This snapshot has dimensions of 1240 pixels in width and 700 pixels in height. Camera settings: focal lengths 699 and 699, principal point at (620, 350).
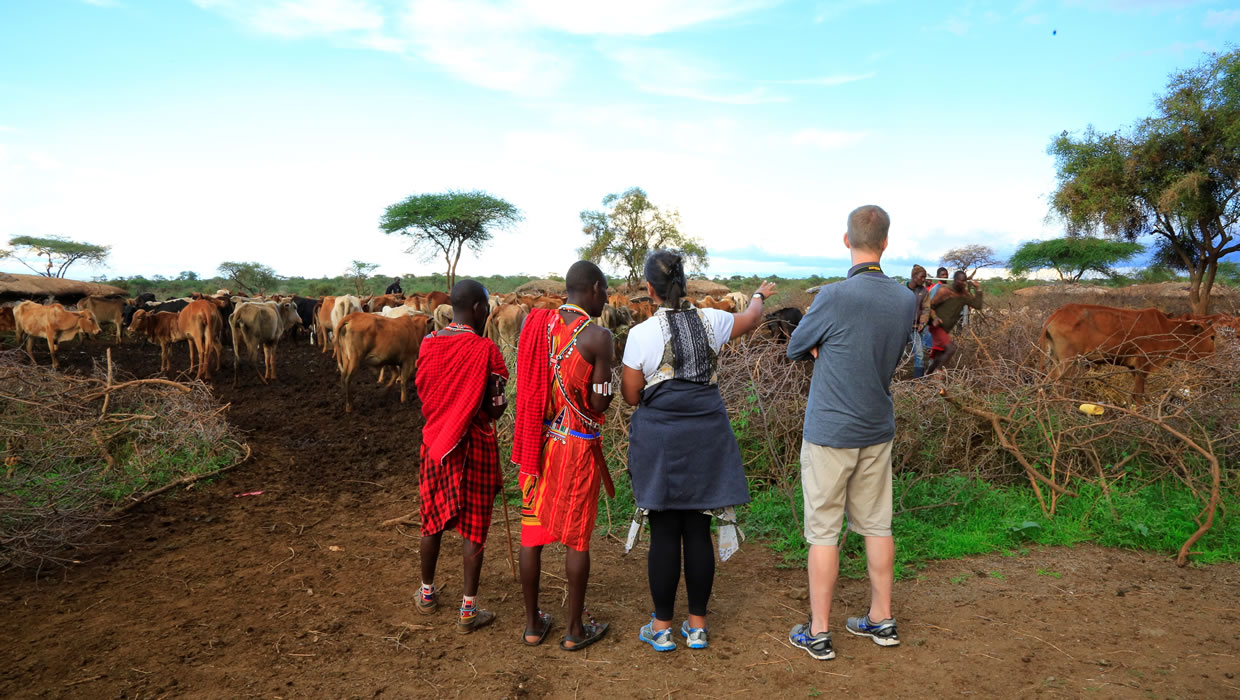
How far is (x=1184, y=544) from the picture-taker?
164 inches

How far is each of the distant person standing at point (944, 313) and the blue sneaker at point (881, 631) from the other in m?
5.80

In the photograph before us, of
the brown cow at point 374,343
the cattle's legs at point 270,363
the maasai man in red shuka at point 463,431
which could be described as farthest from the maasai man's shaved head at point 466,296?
the cattle's legs at point 270,363

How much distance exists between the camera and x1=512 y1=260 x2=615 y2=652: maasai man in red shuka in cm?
308

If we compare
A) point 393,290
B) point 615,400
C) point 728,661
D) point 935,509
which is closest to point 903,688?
point 728,661

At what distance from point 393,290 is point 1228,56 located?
82.2ft

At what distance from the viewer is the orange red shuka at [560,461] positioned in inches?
123

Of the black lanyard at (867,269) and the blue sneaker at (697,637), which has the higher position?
the black lanyard at (867,269)

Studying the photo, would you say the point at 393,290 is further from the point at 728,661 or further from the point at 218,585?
the point at 728,661

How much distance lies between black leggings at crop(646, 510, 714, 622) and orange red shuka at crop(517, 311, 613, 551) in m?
0.32

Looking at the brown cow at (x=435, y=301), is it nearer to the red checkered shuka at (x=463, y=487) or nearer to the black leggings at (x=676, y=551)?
the red checkered shuka at (x=463, y=487)

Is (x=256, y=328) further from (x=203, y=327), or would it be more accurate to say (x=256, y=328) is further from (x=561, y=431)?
(x=561, y=431)

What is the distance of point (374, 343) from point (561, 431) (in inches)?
300

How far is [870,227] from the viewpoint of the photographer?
10.0ft

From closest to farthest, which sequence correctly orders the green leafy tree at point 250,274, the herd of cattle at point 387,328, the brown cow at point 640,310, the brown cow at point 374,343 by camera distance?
1. the herd of cattle at point 387,328
2. the brown cow at point 374,343
3. the brown cow at point 640,310
4. the green leafy tree at point 250,274
